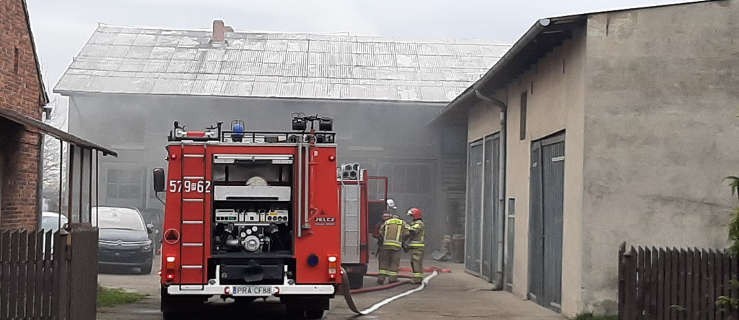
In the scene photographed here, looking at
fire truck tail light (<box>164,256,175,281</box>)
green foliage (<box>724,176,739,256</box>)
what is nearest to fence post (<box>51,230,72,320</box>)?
fire truck tail light (<box>164,256,175,281</box>)

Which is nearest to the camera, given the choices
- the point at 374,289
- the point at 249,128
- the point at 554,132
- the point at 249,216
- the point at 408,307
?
the point at 249,216

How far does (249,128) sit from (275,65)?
13.8 ft

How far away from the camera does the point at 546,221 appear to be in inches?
652

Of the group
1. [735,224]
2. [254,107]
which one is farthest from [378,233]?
[254,107]

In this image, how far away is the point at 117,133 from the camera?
114ft

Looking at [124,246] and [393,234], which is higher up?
[393,234]

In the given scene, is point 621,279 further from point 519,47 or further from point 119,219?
point 119,219

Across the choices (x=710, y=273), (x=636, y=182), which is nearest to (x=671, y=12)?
(x=636, y=182)

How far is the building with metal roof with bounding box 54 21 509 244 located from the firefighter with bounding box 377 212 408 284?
12825 mm

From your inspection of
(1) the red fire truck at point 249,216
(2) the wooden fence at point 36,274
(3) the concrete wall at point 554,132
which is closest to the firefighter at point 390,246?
(3) the concrete wall at point 554,132

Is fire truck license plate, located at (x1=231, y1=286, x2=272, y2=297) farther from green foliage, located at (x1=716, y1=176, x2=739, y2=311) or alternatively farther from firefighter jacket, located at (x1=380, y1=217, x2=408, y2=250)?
firefighter jacket, located at (x1=380, y1=217, x2=408, y2=250)

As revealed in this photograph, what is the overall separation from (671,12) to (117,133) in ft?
79.2

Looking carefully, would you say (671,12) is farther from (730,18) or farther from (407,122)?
(407,122)

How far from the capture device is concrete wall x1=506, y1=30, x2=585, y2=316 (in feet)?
46.4
